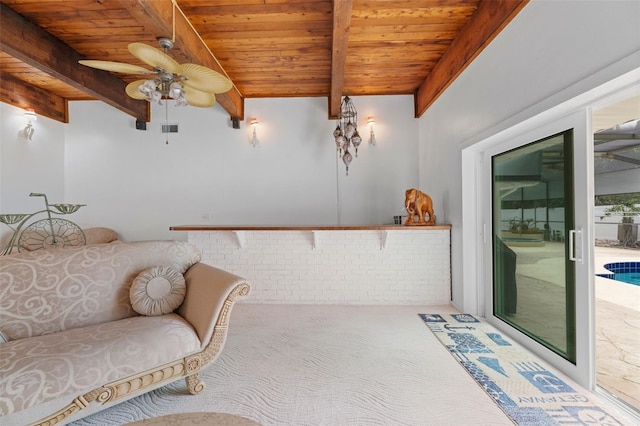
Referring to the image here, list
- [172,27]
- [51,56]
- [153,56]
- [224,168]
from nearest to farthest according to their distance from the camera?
[153,56] < [172,27] < [51,56] < [224,168]

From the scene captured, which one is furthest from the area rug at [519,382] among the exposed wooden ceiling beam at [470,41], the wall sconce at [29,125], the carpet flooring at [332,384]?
the wall sconce at [29,125]

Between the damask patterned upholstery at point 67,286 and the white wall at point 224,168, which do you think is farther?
the white wall at point 224,168

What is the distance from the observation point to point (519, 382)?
1.76m

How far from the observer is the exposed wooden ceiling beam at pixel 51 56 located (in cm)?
247

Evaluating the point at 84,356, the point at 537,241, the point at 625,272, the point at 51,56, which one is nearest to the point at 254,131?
the point at 51,56

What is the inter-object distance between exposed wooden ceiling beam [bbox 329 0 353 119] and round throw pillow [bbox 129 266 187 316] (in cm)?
222

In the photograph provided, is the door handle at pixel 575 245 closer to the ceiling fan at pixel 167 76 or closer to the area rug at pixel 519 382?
the area rug at pixel 519 382

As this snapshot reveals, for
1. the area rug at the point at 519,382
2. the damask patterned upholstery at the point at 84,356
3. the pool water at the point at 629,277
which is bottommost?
the area rug at the point at 519,382

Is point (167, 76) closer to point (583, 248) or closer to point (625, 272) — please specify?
point (583, 248)

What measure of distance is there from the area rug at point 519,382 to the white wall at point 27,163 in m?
5.34

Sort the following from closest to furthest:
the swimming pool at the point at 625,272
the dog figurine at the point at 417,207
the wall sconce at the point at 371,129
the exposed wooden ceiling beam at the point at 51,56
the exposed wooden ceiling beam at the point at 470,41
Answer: the exposed wooden ceiling beam at the point at 470,41 → the swimming pool at the point at 625,272 → the exposed wooden ceiling beam at the point at 51,56 → the dog figurine at the point at 417,207 → the wall sconce at the point at 371,129

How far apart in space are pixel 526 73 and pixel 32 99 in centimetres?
575

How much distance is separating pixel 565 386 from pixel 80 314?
9.74ft

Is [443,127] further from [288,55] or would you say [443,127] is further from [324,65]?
[288,55]
